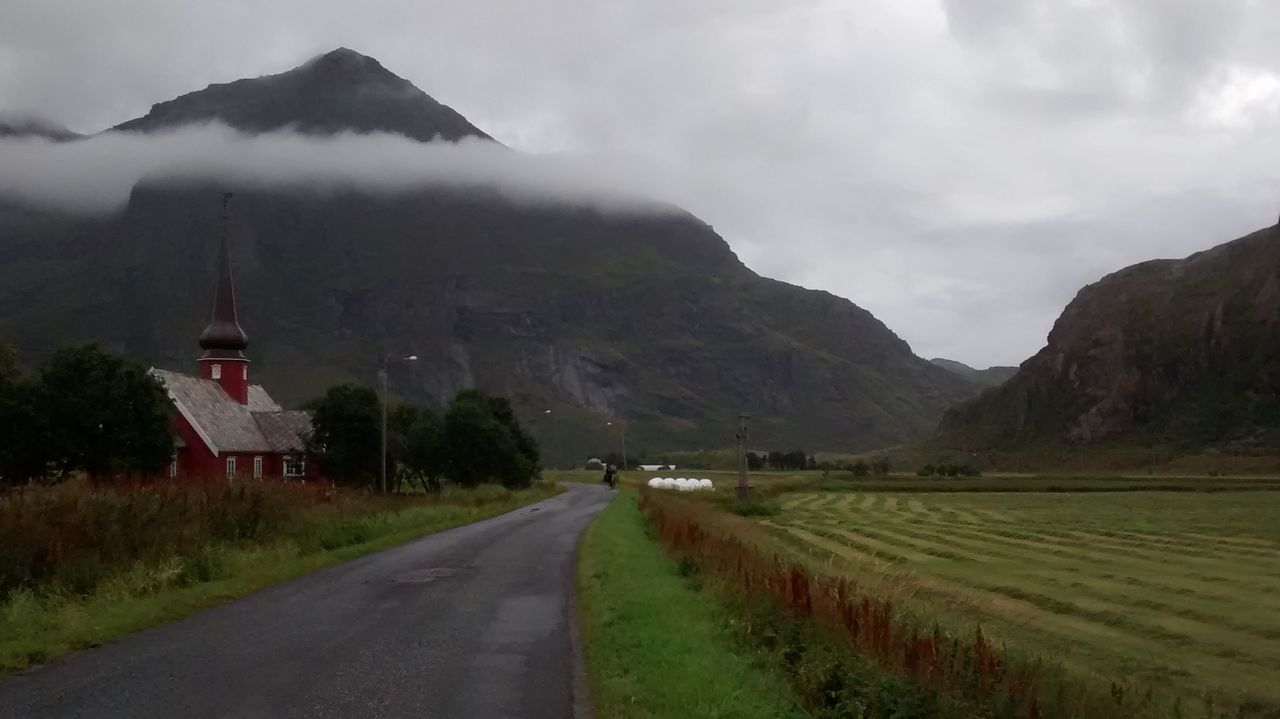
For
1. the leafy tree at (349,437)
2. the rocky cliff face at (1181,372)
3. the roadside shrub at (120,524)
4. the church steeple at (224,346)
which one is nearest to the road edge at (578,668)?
the roadside shrub at (120,524)

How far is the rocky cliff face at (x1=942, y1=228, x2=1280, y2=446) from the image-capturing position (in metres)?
160

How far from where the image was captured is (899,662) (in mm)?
11125

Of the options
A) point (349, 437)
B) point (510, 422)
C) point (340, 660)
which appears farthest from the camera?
point (510, 422)

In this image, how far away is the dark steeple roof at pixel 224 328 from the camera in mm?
88625


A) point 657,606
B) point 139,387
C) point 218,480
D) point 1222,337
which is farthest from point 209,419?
point 1222,337

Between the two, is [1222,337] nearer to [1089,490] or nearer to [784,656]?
[1089,490]

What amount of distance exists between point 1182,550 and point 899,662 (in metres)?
28.7

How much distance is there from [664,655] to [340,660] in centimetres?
374

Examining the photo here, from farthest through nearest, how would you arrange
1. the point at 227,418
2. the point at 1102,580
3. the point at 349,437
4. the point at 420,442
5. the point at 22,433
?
the point at 227,418, the point at 420,442, the point at 349,437, the point at 22,433, the point at 1102,580

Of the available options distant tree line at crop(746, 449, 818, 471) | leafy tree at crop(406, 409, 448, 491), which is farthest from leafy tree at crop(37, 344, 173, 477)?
distant tree line at crop(746, 449, 818, 471)

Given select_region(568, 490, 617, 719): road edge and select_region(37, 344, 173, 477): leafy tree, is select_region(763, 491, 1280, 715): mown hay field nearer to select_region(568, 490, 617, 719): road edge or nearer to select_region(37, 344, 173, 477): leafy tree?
select_region(568, 490, 617, 719): road edge

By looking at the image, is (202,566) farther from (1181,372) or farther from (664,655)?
(1181,372)

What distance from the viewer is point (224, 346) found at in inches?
3514

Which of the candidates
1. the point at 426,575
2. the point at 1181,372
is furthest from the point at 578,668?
the point at 1181,372
